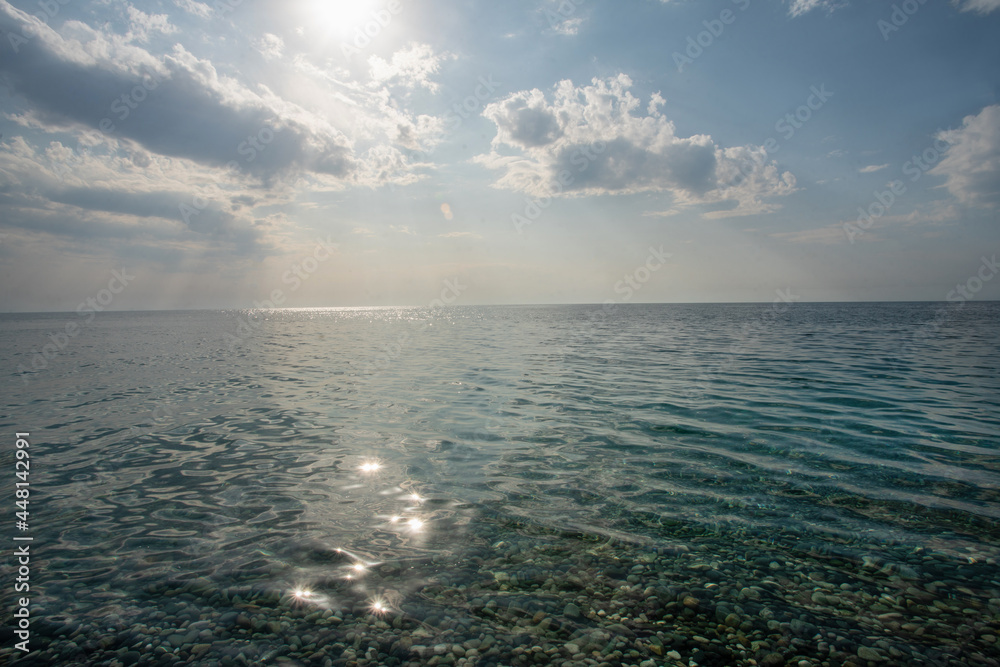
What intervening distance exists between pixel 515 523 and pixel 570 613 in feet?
8.01

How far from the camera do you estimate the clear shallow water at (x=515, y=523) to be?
16.9 feet

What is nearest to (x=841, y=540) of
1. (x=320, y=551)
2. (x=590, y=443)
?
(x=590, y=443)

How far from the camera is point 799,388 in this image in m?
19.7

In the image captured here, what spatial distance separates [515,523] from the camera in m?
7.87

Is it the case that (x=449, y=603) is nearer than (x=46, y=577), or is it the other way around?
(x=449, y=603)

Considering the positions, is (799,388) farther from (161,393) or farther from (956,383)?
(161,393)

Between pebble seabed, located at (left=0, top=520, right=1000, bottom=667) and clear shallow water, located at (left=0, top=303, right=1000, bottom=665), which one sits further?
clear shallow water, located at (left=0, top=303, right=1000, bottom=665)

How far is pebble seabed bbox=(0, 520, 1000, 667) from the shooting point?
479 centimetres

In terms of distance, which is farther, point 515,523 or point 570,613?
point 515,523

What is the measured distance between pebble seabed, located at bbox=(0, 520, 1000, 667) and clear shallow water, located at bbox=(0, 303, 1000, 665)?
35 mm

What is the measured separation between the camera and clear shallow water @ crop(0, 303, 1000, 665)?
16.9 ft

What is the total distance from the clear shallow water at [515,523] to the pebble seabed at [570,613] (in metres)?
0.04

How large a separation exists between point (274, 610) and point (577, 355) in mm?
29745

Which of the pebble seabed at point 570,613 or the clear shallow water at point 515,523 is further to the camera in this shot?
the clear shallow water at point 515,523
